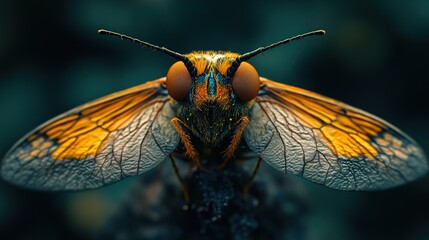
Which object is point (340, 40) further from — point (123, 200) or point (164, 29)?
point (123, 200)

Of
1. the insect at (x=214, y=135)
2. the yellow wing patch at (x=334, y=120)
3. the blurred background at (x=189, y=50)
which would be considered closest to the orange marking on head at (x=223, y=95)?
the insect at (x=214, y=135)

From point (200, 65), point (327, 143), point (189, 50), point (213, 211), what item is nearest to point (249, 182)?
point (213, 211)

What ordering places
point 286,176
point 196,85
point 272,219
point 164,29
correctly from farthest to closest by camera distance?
1. point 164,29
2. point 286,176
3. point 272,219
4. point 196,85

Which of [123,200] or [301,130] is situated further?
[123,200]

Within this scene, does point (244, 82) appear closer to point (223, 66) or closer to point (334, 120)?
point (223, 66)

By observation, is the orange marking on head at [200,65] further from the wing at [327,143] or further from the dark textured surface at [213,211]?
the dark textured surface at [213,211]

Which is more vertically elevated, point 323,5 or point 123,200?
point 323,5

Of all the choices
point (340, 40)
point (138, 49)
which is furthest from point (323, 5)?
point (138, 49)
